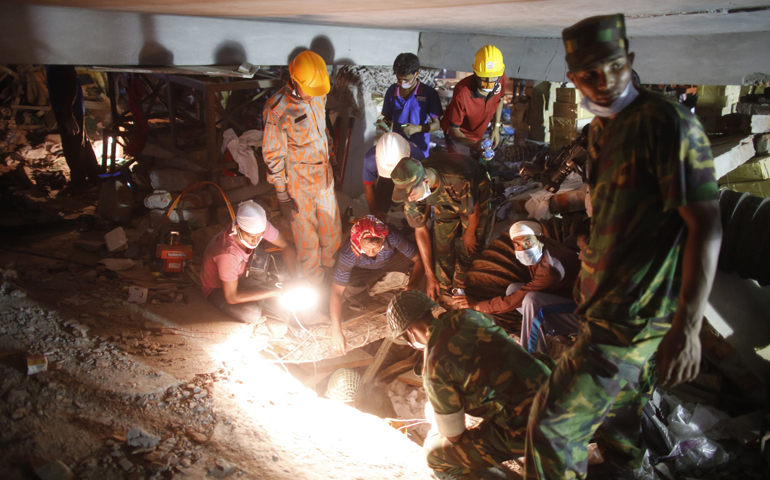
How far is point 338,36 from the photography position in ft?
21.0

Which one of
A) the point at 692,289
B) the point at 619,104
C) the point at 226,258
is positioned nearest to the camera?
the point at 692,289

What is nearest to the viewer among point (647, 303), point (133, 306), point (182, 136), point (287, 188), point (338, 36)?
point (647, 303)

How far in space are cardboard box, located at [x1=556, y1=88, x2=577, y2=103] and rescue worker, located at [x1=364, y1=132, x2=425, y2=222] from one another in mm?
5516

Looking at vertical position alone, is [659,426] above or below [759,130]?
below

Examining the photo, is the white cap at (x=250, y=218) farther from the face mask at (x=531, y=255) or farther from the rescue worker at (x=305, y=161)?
the face mask at (x=531, y=255)

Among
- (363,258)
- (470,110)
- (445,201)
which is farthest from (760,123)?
(363,258)

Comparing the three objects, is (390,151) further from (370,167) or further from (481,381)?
(481,381)

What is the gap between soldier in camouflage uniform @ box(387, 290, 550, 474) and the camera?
253 cm

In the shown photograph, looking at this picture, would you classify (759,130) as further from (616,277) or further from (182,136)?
(182,136)

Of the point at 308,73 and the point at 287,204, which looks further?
the point at 287,204

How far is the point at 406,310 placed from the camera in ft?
9.18

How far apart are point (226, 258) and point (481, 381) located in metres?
2.66

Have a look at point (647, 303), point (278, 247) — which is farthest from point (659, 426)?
point (278, 247)

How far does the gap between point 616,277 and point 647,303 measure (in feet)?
0.50
